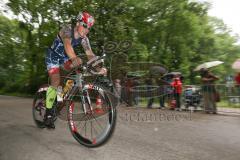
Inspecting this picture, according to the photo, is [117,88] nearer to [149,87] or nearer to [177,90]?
[149,87]

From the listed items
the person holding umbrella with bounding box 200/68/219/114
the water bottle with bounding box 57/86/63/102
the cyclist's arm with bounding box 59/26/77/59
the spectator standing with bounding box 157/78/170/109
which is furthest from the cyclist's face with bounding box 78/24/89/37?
the spectator standing with bounding box 157/78/170/109

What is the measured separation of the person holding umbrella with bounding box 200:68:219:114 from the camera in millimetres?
13477

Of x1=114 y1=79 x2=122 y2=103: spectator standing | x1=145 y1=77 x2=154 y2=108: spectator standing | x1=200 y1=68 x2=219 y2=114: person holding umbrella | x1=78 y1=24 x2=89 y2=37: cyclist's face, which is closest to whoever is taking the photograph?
x1=78 y1=24 x2=89 y2=37: cyclist's face

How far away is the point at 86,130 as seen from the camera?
569 centimetres

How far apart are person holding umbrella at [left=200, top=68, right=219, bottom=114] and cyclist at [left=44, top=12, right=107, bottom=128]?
859 cm

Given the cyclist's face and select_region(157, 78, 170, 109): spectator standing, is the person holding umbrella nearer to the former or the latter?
select_region(157, 78, 170, 109): spectator standing

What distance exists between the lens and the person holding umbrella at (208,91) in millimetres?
Result: 13477

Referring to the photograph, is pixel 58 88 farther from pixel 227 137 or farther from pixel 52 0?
pixel 52 0

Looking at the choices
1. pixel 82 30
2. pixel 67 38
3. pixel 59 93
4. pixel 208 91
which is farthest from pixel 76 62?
pixel 208 91

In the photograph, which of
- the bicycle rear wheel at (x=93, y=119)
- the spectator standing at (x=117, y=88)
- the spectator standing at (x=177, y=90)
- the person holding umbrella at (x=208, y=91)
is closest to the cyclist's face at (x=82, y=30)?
the bicycle rear wheel at (x=93, y=119)

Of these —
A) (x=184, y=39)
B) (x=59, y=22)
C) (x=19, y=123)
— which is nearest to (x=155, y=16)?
(x=184, y=39)

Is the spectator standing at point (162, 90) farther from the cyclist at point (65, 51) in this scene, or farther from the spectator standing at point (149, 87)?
the cyclist at point (65, 51)

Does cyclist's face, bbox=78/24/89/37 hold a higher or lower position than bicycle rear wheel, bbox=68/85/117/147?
higher

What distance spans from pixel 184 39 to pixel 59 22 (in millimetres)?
12723
